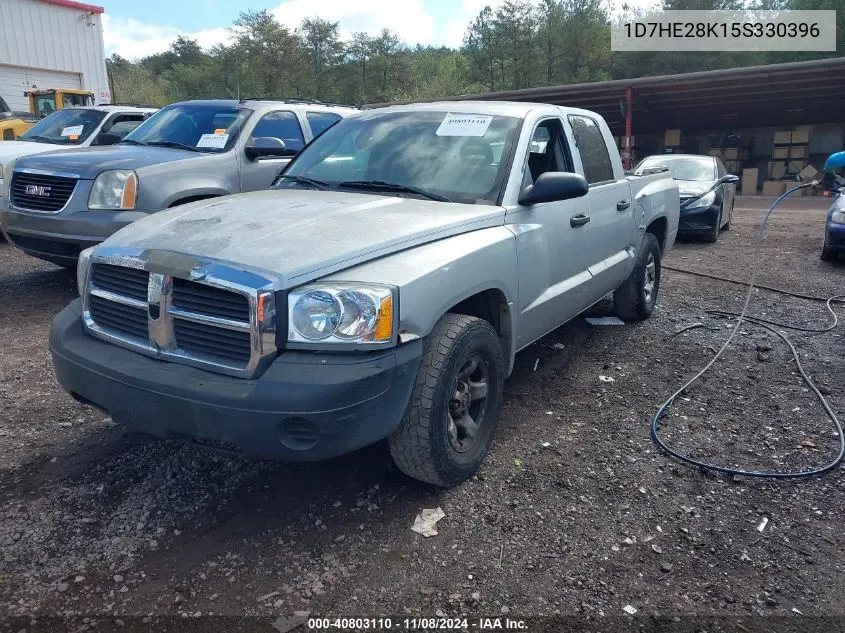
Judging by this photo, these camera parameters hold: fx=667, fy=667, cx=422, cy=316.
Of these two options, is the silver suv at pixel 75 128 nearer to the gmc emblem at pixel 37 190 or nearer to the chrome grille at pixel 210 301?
the gmc emblem at pixel 37 190

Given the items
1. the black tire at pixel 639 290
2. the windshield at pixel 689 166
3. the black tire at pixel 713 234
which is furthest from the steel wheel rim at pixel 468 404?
the windshield at pixel 689 166

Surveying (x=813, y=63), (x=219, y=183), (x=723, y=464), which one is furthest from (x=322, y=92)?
(x=723, y=464)

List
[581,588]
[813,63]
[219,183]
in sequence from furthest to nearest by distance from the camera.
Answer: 1. [813,63]
2. [219,183]
3. [581,588]

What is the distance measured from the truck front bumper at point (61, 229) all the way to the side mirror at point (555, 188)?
3.66 m

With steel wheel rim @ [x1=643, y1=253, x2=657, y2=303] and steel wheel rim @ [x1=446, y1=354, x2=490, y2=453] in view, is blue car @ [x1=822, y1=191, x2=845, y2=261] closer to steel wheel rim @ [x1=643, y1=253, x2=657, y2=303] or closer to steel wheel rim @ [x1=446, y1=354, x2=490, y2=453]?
steel wheel rim @ [x1=643, y1=253, x2=657, y2=303]

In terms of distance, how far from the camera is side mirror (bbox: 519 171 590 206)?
3.52 meters

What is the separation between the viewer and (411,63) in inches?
2062

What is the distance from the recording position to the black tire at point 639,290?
5723 millimetres

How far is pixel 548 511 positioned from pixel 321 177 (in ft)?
7.68

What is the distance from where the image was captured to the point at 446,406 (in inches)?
115

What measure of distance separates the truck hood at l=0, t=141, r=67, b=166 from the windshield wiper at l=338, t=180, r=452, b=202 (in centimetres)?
608

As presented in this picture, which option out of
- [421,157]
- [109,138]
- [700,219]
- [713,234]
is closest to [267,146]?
[421,157]

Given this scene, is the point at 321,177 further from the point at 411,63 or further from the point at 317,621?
the point at 411,63

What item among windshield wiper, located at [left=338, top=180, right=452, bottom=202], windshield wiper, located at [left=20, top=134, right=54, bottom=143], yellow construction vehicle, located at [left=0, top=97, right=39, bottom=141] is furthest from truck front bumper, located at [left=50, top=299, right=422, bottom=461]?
yellow construction vehicle, located at [left=0, top=97, right=39, bottom=141]
